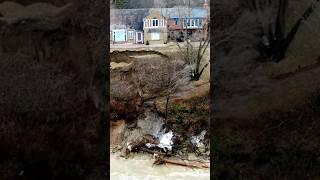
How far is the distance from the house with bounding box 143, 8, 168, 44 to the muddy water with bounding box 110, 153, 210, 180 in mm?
2629

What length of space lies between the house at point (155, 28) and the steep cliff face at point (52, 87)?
7.24 meters

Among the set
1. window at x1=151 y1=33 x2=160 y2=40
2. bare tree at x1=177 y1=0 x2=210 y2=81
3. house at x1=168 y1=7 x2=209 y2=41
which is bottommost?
bare tree at x1=177 y1=0 x2=210 y2=81

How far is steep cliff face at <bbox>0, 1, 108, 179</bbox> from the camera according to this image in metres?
3.27

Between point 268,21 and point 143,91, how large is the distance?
319 inches

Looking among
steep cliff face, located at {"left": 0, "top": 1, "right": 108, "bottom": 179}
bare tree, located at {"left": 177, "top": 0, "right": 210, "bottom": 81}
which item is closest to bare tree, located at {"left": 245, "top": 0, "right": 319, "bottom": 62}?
steep cliff face, located at {"left": 0, "top": 1, "right": 108, "bottom": 179}

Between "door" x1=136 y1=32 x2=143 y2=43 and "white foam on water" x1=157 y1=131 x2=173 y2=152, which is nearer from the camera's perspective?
"white foam on water" x1=157 y1=131 x2=173 y2=152

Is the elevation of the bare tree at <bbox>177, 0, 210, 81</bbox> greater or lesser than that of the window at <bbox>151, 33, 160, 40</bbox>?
lesser

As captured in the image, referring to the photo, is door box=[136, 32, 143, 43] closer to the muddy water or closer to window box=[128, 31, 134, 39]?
window box=[128, 31, 134, 39]

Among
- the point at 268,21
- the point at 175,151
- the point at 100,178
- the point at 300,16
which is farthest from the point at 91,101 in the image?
the point at 175,151

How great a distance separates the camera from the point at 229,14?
3168 mm

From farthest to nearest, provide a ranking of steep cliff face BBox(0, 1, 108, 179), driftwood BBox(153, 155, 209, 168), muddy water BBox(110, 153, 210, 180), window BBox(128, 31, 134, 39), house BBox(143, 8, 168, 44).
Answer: window BBox(128, 31, 134, 39) < house BBox(143, 8, 168, 44) < driftwood BBox(153, 155, 209, 168) < muddy water BBox(110, 153, 210, 180) < steep cliff face BBox(0, 1, 108, 179)

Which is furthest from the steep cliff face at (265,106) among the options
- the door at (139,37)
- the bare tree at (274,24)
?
the door at (139,37)

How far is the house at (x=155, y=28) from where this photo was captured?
1049 centimetres

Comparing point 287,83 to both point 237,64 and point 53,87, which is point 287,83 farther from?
point 53,87
